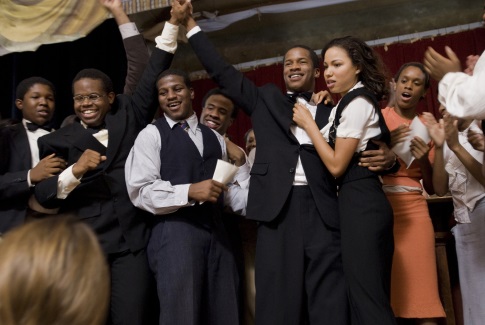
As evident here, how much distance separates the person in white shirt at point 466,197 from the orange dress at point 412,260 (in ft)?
0.44

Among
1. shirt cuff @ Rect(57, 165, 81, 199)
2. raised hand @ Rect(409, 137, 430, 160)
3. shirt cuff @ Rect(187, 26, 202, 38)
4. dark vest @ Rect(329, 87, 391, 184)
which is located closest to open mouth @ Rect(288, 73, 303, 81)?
dark vest @ Rect(329, 87, 391, 184)

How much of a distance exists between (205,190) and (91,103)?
2.59ft

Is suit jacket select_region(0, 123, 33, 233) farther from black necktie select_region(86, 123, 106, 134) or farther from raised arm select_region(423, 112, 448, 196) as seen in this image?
raised arm select_region(423, 112, 448, 196)

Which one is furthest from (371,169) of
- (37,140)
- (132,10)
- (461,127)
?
(132,10)

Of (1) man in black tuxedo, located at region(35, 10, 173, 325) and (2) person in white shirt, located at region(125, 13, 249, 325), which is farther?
(1) man in black tuxedo, located at region(35, 10, 173, 325)

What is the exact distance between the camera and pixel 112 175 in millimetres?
2658

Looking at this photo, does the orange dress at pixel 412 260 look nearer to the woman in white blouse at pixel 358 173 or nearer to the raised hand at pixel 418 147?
the raised hand at pixel 418 147

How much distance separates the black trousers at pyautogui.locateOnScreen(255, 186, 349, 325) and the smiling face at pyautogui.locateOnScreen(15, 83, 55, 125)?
4.90 ft

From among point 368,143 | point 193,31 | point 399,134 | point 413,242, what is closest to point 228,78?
point 193,31

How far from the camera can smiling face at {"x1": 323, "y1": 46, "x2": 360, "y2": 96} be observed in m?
2.40

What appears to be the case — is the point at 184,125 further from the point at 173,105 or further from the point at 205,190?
the point at 205,190

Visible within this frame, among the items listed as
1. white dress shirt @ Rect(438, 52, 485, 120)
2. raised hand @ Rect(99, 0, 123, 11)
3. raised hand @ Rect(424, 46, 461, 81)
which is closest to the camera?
white dress shirt @ Rect(438, 52, 485, 120)

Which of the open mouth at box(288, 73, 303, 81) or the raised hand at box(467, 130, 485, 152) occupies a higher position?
the open mouth at box(288, 73, 303, 81)

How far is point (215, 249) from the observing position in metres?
2.54
